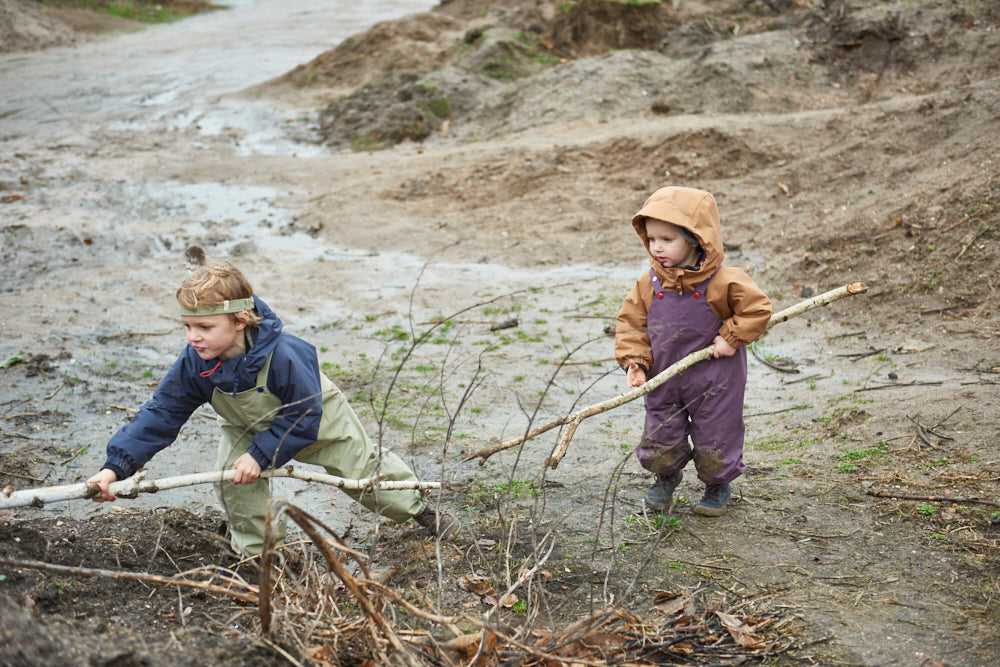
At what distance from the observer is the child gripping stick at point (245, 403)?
3471 mm

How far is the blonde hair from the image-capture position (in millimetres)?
3420

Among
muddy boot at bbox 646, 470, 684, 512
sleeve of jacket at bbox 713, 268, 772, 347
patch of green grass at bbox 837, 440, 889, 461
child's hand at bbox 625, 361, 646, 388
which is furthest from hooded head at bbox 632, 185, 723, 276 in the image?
patch of green grass at bbox 837, 440, 889, 461

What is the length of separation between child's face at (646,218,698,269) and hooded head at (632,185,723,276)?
45 millimetres

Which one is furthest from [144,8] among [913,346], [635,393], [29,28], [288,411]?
[635,393]

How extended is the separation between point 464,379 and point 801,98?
336 inches

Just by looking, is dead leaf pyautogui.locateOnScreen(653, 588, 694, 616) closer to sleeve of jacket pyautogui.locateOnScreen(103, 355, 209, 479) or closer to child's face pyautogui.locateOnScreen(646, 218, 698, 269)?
child's face pyautogui.locateOnScreen(646, 218, 698, 269)

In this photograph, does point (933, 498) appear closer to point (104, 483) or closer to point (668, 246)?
point (668, 246)

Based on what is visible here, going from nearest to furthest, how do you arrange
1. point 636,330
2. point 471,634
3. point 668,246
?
point 471,634
point 668,246
point 636,330

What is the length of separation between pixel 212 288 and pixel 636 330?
2.00 m

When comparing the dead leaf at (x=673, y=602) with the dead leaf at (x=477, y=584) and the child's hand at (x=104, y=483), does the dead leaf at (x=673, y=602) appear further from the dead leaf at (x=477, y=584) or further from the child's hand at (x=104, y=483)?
the child's hand at (x=104, y=483)

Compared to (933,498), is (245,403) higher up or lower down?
higher up

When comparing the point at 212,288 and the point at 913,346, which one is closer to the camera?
the point at 212,288

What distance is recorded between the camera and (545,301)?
8359 millimetres

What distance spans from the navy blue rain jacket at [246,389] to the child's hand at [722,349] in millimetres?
1822
